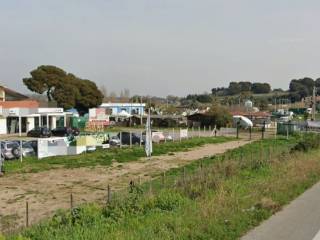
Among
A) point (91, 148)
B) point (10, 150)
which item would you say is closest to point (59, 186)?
point (10, 150)

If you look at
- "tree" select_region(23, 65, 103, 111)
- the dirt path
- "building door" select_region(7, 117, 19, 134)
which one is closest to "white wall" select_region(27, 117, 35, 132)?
"building door" select_region(7, 117, 19, 134)

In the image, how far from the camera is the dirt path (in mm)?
17094

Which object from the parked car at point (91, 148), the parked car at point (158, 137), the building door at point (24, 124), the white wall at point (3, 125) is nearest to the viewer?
the parked car at point (91, 148)

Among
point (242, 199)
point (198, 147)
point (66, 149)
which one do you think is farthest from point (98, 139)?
point (242, 199)

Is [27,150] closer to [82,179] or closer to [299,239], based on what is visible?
[82,179]

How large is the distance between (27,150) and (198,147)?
17.9 metres

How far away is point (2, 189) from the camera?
22.2 metres

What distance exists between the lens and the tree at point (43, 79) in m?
80.6

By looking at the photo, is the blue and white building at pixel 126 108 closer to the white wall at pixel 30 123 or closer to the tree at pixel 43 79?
the tree at pixel 43 79

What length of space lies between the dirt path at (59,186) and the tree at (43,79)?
164ft

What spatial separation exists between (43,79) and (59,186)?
196 feet

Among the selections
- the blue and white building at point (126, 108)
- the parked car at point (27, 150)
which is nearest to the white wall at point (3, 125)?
the parked car at point (27, 150)

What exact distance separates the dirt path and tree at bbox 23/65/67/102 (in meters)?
50.0

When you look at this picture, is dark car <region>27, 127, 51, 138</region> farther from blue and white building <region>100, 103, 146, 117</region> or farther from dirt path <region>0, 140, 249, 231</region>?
blue and white building <region>100, 103, 146, 117</region>
